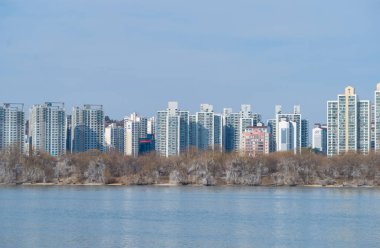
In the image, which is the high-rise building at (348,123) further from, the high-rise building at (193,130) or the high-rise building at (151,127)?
the high-rise building at (151,127)

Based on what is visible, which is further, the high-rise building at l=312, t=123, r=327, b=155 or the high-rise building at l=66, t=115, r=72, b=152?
the high-rise building at l=312, t=123, r=327, b=155

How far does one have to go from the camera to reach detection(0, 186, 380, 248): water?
2798cm

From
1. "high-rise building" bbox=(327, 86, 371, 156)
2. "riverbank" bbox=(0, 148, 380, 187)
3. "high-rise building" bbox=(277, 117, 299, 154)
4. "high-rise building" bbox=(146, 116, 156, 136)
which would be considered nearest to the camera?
"riverbank" bbox=(0, 148, 380, 187)

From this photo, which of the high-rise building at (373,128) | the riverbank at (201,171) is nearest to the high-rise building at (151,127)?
the high-rise building at (373,128)

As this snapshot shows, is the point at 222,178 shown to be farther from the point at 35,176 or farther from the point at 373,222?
the point at 373,222

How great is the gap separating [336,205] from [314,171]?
1054 inches

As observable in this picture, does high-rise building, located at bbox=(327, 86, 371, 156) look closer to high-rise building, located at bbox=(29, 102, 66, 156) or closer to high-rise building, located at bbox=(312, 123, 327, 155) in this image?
high-rise building, located at bbox=(312, 123, 327, 155)

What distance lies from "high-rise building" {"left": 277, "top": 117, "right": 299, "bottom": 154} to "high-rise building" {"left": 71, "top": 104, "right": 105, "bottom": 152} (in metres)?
24.3

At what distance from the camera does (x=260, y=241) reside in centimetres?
2811

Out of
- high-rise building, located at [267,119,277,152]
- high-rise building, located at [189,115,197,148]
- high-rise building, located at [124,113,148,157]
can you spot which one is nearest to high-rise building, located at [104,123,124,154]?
high-rise building, located at [124,113,148,157]

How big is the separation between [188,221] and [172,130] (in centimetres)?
7457

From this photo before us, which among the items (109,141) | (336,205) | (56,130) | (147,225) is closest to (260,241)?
(147,225)

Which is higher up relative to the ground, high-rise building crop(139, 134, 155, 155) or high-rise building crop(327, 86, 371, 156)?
high-rise building crop(327, 86, 371, 156)

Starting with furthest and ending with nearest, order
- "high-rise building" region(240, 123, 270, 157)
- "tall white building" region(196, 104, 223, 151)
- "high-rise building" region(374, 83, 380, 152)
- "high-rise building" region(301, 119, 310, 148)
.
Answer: "high-rise building" region(301, 119, 310, 148), "tall white building" region(196, 104, 223, 151), "high-rise building" region(240, 123, 270, 157), "high-rise building" region(374, 83, 380, 152)
